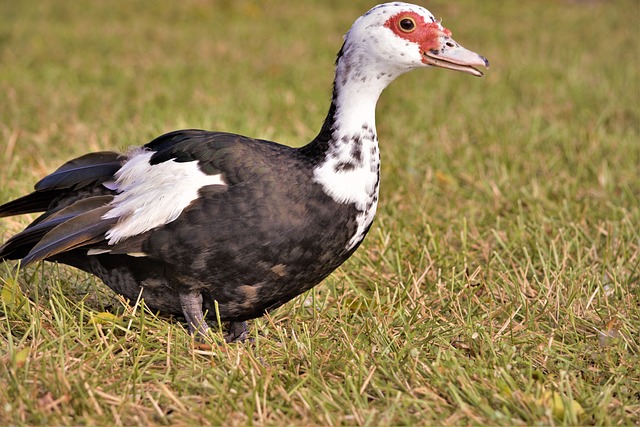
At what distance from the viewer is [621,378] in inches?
113

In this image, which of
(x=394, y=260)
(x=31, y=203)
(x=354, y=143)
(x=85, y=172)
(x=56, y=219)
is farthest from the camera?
(x=394, y=260)

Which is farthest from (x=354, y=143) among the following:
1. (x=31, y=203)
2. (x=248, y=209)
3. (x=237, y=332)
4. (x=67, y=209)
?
(x=31, y=203)

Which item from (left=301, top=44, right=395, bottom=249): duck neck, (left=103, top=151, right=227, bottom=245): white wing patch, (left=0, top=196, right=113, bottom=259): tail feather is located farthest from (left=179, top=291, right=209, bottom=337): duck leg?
(left=301, top=44, right=395, bottom=249): duck neck

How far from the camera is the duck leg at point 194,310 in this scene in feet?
10.0

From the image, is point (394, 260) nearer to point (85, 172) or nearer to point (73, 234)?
point (85, 172)

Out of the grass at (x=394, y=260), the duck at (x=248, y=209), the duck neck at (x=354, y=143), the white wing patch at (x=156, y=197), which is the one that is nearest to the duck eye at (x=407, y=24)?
the duck at (x=248, y=209)

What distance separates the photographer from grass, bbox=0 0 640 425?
106 inches

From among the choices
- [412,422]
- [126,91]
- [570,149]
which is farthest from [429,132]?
[412,422]

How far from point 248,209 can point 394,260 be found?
120 cm

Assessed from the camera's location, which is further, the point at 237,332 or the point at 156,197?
the point at 237,332

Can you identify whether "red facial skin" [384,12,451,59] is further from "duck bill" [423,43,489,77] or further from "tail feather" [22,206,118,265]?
"tail feather" [22,206,118,265]

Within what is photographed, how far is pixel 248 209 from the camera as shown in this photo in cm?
291

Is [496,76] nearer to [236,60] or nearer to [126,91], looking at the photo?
[236,60]

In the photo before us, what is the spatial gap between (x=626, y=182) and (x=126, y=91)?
3.79 m
